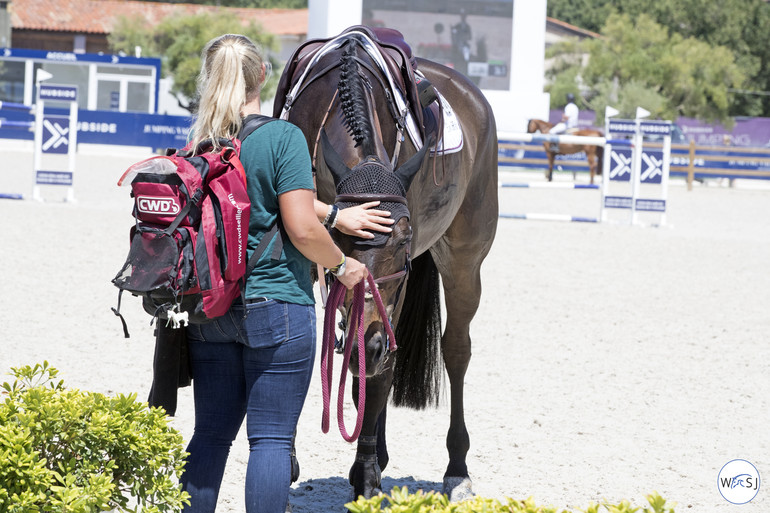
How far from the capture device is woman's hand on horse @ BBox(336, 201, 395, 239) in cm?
267

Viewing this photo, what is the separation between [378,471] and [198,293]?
1.33 meters

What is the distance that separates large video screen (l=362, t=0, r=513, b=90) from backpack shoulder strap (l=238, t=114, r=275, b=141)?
67.1 feet

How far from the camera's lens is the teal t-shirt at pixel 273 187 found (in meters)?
2.46

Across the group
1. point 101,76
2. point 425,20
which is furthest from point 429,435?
point 101,76

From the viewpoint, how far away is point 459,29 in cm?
2320

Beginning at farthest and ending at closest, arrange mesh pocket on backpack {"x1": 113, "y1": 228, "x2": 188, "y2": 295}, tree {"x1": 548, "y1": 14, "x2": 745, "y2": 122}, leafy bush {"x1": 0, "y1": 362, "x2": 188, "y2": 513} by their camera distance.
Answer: tree {"x1": 548, "y1": 14, "x2": 745, "y2": 122}, mesh pocket on backpack {"x1": 113, "y1": 228, "x2": 188, "y2": 295}, leafy bush {"x1": 0, "y1": 362, "x2": 188, "y2": 513}

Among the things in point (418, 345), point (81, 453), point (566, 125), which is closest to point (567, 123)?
point (566, 125)

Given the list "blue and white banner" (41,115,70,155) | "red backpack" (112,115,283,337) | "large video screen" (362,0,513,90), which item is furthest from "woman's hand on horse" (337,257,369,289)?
Result: "large video screen" (362,0,513,90)

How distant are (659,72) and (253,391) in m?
36.8

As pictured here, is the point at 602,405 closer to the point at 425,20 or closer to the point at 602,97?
the point at 425,20

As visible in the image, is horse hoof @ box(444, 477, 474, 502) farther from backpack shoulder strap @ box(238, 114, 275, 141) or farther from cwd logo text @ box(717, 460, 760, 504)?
backpack shoulder strap @ box(238, 114, 275, 141)

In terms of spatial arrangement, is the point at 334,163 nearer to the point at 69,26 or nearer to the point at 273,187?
the point at 273,187

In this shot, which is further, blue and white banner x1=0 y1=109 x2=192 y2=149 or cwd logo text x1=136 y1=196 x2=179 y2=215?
blue and white banner x1=0 y1=109 x2=192 y2=149

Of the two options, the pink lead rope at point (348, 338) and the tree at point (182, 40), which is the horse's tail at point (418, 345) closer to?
the pink lead rope at point (348, 338)
